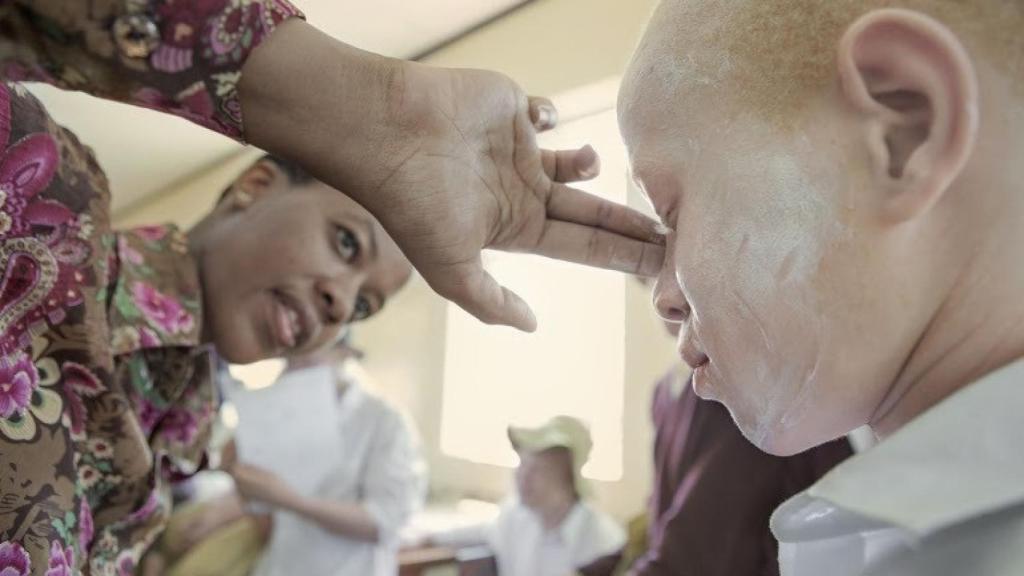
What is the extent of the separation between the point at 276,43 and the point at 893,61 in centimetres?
34

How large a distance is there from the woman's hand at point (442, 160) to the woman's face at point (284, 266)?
0.91 ft

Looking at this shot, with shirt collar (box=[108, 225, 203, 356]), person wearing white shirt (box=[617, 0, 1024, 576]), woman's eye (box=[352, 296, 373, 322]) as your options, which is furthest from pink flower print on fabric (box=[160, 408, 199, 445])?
person wearing white shirt (box=[617, 0, 1024, 576])

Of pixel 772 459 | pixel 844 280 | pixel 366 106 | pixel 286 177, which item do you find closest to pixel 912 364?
pixel 844 280

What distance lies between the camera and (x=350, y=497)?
6.23ft

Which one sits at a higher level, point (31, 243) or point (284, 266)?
point (31, 243)

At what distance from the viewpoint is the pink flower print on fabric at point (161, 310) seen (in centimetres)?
70

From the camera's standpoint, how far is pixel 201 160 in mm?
1062

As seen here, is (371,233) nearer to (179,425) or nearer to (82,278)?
(179,425)

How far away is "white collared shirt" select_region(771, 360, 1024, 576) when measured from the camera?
13.8 inches

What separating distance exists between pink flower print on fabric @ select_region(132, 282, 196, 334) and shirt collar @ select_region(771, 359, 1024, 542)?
541 millimetres

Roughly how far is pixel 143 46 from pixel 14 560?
0.32 m

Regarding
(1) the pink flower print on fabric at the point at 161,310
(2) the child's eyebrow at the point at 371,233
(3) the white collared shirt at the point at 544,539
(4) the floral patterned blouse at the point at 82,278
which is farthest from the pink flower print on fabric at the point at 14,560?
(3) the white collared shirt at the point at 544,539

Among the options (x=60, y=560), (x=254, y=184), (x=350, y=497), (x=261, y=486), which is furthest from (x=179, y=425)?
(x=350, y=497)

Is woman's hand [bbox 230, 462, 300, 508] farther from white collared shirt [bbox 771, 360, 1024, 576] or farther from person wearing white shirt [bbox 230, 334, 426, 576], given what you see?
white collared shirt [bbox 771, 360, 1024, 576]
